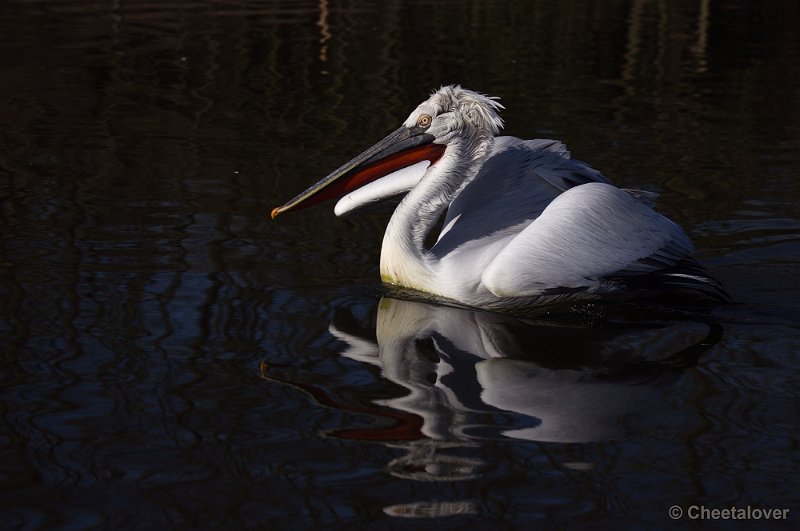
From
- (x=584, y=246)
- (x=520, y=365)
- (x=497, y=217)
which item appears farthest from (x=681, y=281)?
(x=520, y=365)

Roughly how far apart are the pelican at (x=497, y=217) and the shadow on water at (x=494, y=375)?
0.45 ft

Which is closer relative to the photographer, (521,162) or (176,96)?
(521,162)

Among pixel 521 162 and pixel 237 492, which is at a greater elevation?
pixel 521 162

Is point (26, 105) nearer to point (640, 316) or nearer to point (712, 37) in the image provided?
point (640, 316)

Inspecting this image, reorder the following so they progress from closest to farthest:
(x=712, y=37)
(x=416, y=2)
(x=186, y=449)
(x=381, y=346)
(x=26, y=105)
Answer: (x=186, y=449), (x=381, y=346), (x=26, y=105), (x=712, y=37), (x=416, y=2)

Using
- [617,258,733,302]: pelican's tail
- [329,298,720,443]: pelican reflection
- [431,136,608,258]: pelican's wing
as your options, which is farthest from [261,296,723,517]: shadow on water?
[431,136,608,258]: pelican's wing

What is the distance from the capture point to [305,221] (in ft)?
18.5

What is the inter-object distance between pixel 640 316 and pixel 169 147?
11.3 feet

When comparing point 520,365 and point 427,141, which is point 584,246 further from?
point 427,141

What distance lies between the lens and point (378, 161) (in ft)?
16.0

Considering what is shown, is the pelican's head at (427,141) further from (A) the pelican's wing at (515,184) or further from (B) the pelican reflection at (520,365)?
(B) the pelican reflection at (520,365)

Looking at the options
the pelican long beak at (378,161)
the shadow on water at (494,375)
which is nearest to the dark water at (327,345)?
the shadow on water at (494,375)

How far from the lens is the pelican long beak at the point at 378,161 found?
190 inches

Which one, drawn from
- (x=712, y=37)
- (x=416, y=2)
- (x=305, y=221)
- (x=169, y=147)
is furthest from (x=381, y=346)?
(x=416, y=2)
